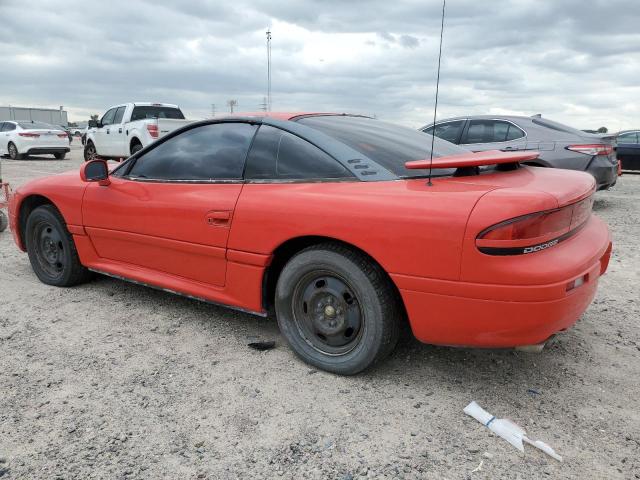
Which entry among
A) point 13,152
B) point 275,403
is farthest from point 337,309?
point 13,152

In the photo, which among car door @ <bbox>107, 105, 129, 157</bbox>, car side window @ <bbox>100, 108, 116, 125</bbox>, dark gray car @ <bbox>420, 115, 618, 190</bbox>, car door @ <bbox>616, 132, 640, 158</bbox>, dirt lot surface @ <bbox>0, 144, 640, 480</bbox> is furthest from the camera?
car side window @ <bbox>100, 108, 116, 125</bbox>

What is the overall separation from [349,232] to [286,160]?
65 cm

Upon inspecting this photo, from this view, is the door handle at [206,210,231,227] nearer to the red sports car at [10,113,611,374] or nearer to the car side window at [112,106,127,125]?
the red sports car at [10,113,611,374]

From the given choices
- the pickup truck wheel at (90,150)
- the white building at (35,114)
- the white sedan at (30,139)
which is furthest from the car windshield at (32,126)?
the white building at (35,114)

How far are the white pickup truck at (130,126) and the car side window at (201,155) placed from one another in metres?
8.34

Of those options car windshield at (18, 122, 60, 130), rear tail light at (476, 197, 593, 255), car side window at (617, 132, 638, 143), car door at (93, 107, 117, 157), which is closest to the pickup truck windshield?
car door at (93, 107, 117, 157)

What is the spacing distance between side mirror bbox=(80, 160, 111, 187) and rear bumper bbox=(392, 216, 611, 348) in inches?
89.1

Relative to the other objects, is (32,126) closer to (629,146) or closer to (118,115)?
(118,115)

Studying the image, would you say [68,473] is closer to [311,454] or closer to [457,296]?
[311,454]

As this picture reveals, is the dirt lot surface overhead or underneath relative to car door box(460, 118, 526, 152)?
underneath

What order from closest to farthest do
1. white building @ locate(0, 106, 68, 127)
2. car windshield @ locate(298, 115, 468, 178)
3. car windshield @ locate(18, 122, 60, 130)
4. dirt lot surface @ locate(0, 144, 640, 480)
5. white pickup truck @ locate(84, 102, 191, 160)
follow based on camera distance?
dirt lot surface @ locate(0, 144, 640, 480) → car windshield @ locate(298, 115, 468, 178) → white pickup truck @ locate(84, 102, 191, 160) → car windshield @ locate(18, 122, 60, 130) → white building @ locate(0, 106, 68, 127)

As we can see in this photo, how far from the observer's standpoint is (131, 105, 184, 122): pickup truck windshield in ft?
42.5

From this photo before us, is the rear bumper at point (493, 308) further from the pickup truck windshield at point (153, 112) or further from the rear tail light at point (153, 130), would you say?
the pickup truck windshield at point (153, 112)

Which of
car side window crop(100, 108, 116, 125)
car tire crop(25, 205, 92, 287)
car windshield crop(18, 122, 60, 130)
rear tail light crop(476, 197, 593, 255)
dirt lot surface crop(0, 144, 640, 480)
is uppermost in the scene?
car side window crop(100, 108, 116, 125)
